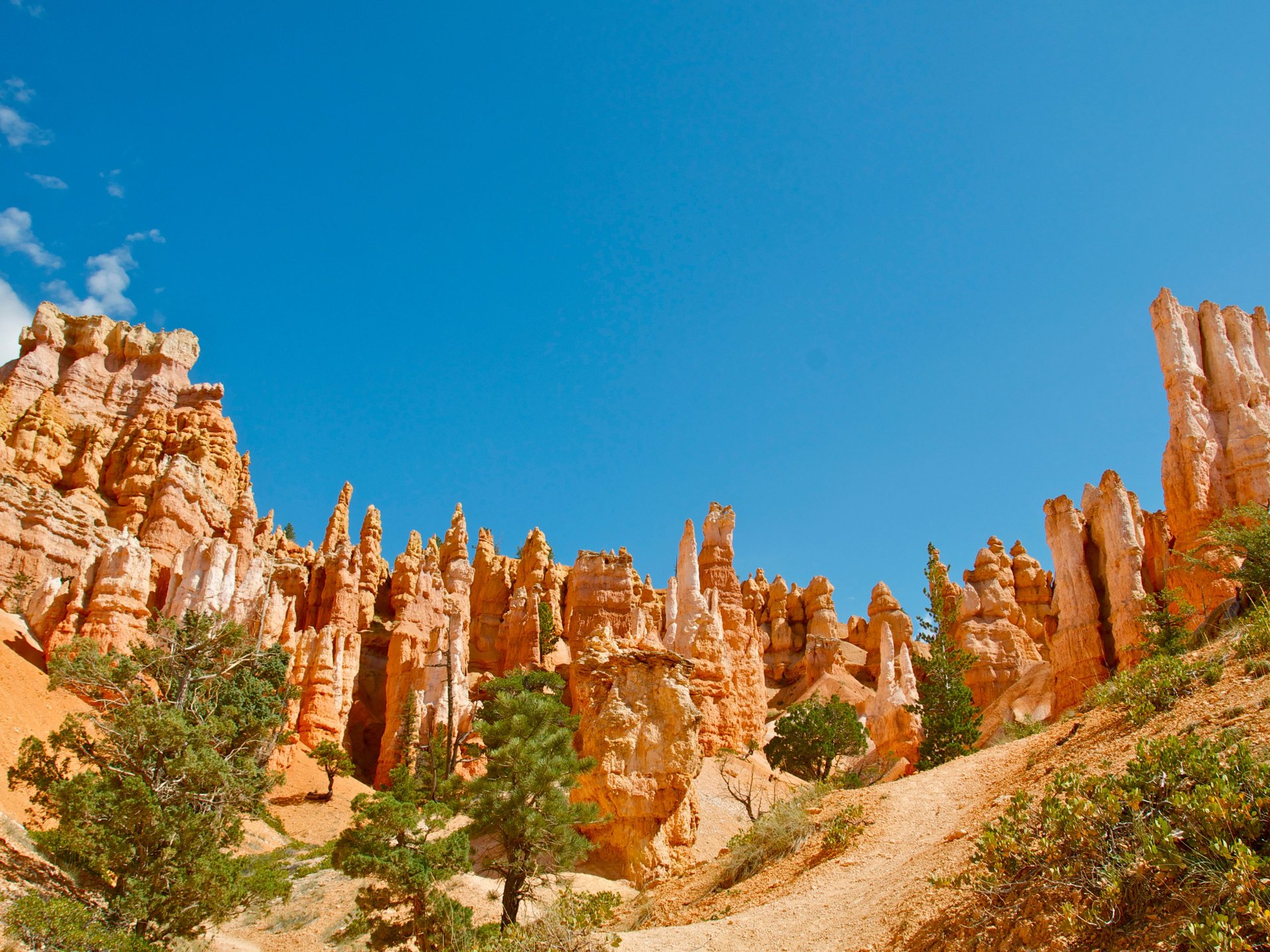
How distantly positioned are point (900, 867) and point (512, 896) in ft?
27.2

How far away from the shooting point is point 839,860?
45.5ft

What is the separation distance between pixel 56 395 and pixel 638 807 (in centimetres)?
5319

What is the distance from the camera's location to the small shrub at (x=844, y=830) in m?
14.5

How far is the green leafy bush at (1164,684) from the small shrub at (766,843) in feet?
20.2

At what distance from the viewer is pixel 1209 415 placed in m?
31.5

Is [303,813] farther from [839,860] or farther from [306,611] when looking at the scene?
[839,860]

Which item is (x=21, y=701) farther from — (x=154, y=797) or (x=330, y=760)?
(x=154, y=797)

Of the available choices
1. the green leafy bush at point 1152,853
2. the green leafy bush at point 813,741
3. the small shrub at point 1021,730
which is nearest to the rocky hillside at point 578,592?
the green leafy bush at point 813,741

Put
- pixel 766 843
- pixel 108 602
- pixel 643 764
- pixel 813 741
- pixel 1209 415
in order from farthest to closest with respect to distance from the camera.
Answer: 1. pixel 108 602
2. pixel 813 741
3. pixel 1209 415
4. pixel 643 764
5. pixel 766 843

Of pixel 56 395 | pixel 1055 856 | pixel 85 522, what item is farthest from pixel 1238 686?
pixel 56 395

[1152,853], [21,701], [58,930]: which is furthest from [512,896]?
[21,701]

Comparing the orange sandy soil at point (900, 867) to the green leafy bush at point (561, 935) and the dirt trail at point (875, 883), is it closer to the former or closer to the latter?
the dirt trail at point (875, 883)

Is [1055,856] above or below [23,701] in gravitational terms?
below

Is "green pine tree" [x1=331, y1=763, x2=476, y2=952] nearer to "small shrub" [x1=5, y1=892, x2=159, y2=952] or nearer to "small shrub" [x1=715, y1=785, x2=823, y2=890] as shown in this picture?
"small shrub" [x1=5, y1=892, x2=159, y2=952]
